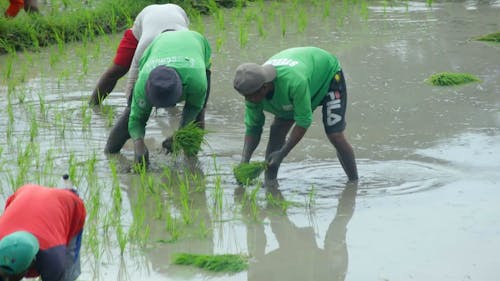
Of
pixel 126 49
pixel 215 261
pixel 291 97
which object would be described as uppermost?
pixel 291 97

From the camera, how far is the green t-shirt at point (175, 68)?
584 centimetres

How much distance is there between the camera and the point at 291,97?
554 centimetres

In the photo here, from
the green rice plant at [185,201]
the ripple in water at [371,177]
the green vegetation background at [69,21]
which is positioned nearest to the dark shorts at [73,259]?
the green rice plant at [185,201]

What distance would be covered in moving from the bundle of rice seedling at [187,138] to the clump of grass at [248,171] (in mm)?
484

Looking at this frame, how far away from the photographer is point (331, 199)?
5840mm

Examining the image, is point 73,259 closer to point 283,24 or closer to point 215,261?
point 215,261

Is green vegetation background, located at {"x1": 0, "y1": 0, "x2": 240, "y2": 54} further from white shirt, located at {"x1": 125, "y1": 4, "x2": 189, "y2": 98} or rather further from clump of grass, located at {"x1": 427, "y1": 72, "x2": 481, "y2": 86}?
clump of grass, located at {"x1": 427, "y1": 72, "x2": 481, "y2": 86}

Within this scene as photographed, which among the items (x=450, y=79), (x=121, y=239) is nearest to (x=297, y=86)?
(x=121, y=239)

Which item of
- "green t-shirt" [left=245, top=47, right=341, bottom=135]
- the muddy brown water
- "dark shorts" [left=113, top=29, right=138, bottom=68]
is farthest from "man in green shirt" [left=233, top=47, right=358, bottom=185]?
"dark shorts" [left=113, top=29, right=138, bottom=68]

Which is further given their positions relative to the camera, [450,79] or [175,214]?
[450,79]

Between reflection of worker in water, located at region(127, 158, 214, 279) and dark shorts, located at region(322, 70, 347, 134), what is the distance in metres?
0.88

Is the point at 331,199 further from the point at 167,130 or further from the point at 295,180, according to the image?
the point at 167,130

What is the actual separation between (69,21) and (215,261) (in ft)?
18.2

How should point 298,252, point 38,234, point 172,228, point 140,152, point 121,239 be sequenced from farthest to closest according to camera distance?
1. point 140,152
2. point 172,228
3. point 298,252
4. point 121,239
5. point 38,234
